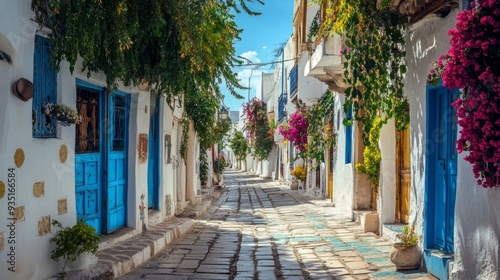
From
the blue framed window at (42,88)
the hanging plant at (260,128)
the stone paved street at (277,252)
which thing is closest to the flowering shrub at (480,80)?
the stone paved street at (277,252)

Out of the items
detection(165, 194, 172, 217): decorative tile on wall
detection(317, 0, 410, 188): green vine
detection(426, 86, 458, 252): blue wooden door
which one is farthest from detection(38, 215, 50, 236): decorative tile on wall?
detection(165, 194, 172, 217): decorative tile on wall

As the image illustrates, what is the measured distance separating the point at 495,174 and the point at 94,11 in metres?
4.14

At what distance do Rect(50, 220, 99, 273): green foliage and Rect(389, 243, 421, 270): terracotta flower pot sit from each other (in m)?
3.44

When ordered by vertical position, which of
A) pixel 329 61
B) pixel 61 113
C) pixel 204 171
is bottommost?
pixel 204 171

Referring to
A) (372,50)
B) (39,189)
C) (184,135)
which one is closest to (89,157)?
(39,189)

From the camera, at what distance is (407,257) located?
6242 mm

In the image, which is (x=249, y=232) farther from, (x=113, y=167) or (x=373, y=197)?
(x=113, y=167)

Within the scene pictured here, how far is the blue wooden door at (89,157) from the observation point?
22.9 feet

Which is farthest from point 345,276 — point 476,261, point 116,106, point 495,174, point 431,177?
point 116,106

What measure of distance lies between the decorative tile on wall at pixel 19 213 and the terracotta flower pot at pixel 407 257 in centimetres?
409

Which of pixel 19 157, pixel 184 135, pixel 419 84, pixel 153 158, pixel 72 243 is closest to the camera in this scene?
pixel 19 157

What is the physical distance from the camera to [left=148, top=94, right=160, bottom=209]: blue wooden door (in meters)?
10.4

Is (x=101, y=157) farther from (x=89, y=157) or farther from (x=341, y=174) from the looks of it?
(x=341, y=174)

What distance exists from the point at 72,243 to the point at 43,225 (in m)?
0.35
